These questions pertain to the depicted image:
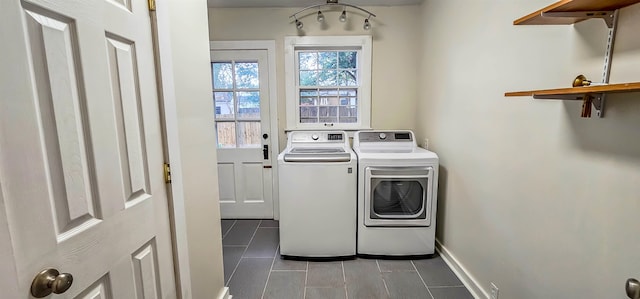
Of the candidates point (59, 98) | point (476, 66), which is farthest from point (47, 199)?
point (476, 66)

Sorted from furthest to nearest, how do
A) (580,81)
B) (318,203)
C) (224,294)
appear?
1. (318,203)
2. (224,294)
3. (580,81)

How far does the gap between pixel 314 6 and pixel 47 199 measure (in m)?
2.58

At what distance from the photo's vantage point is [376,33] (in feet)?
9.43

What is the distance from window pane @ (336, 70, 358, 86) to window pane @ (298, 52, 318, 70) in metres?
0.29

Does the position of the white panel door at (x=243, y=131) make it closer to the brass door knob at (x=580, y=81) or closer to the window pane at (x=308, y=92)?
the window pane at (x=308, y=92)

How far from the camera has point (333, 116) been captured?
10.1ft

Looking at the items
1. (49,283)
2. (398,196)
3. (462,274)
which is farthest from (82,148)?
(462,274)

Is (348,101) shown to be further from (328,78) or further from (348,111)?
(328,78)

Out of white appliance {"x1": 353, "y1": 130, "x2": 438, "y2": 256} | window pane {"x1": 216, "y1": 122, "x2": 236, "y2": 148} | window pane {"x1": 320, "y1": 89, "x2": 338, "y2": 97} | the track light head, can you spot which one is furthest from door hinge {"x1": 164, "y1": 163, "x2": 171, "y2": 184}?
the track light head

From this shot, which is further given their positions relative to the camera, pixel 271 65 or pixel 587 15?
pixel 271 65

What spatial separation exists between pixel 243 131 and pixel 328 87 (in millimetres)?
1058

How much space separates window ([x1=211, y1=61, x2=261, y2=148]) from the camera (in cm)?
300

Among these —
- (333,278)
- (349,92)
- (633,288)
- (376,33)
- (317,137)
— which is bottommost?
(333,278)

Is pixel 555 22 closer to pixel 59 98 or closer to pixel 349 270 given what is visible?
pixel 59 98
